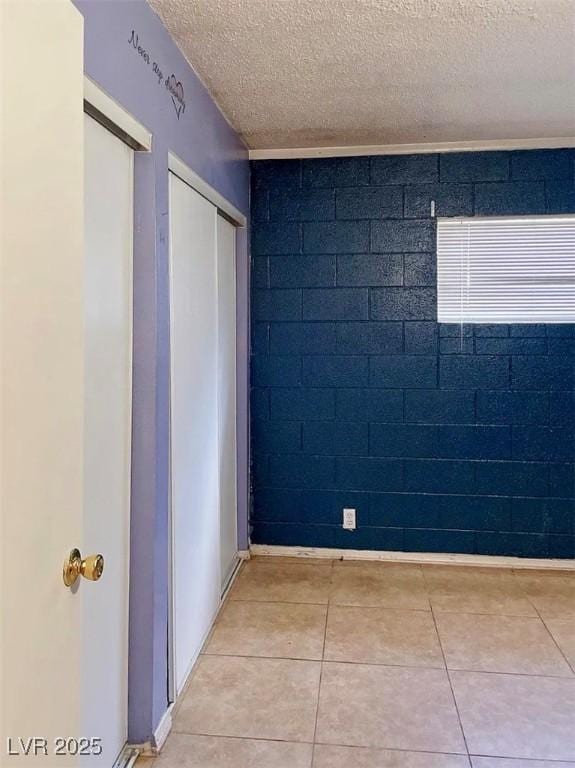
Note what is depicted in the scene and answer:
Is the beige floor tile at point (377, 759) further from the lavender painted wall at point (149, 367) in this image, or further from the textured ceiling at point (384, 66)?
the textured ceiling at point (384, 66)

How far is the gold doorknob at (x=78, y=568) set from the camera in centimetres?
113

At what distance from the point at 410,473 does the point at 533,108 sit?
6.79ft

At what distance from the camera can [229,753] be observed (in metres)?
2.00

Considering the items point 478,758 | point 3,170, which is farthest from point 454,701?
point 3,170

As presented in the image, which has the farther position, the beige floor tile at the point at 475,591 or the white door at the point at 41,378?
the beige floor tile at the point at 475,591

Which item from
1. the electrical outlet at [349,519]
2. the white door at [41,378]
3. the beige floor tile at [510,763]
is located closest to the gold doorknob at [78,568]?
the white door at [41,378]

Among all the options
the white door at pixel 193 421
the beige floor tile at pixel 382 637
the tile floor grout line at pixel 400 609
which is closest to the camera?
the white door at pixel 193 421

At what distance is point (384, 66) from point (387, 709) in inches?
99.0

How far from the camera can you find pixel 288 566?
361 cm

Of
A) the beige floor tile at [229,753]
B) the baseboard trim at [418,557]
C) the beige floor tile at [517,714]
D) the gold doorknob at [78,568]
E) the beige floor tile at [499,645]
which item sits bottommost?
the beige floor tile at [229,753]

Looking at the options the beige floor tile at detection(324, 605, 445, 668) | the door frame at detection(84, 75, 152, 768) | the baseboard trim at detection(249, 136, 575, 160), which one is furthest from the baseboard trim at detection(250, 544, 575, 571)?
the baseboard trim at detection(249, 136, 575, 160)

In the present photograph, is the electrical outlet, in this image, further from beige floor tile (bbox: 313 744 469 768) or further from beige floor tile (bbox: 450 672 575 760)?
beige floor tile (bbox: 313 744 469 768)

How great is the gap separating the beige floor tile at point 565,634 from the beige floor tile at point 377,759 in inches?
34.6

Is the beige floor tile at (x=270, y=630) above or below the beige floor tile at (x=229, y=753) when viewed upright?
above
